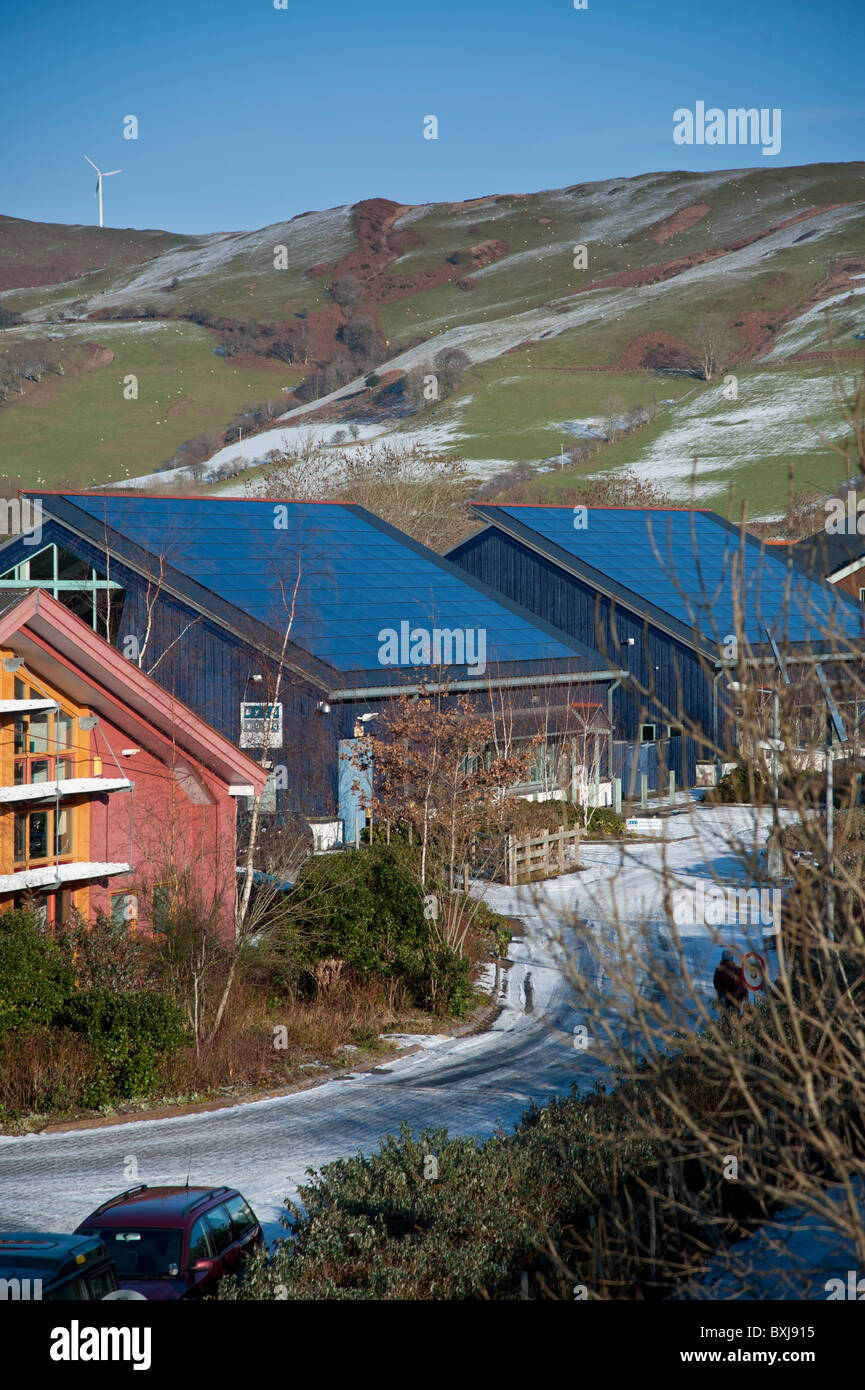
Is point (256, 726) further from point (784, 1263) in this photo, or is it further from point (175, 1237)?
point (784, 1263)

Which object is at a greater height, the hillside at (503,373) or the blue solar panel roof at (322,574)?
the hillside at (503,373)

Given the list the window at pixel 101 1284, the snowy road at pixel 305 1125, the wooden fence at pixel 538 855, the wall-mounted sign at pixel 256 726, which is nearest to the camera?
the window at pixel 101 1284

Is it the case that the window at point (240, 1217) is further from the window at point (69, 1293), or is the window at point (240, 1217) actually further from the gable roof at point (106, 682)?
the gable roof at point (106, 682)

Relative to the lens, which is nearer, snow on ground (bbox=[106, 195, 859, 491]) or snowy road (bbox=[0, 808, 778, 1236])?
snowy road (bbox=[0, 808, 778, 1236])

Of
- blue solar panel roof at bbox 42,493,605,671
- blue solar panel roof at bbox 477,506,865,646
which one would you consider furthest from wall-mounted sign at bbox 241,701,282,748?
blue solar panel roof at bbox 477,506,865,646

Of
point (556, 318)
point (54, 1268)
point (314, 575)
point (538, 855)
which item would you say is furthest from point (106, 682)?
point (556, 318)

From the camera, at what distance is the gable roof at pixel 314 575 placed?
31297mm

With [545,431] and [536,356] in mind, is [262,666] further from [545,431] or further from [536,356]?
[536,356]

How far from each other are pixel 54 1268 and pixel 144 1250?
184cm

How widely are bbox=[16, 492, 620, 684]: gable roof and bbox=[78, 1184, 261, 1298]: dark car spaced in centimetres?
1961

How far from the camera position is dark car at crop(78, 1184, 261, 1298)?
9.41 metres

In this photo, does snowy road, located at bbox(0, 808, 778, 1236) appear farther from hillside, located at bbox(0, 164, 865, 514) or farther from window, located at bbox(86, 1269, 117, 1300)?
hillside, located at bbox(0, 164, 865, 514)

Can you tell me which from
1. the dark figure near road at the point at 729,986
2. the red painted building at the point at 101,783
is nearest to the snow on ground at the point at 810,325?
the red painted building at the point at 101,783

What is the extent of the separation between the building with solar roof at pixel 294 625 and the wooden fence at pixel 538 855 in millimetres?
2902
